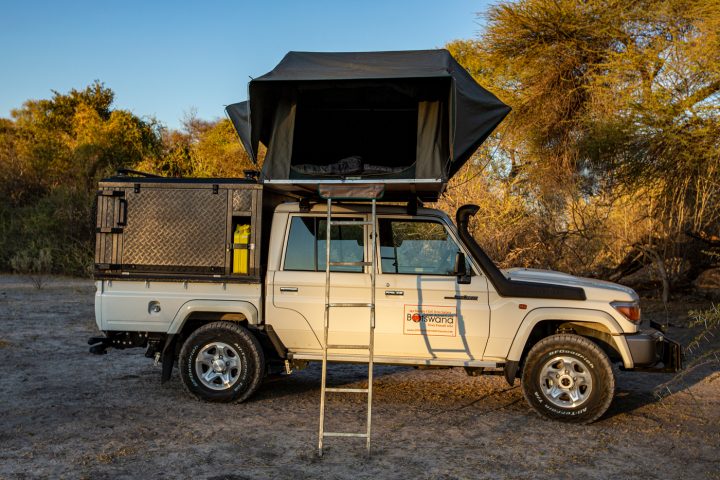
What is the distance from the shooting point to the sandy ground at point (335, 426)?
523 centimetres

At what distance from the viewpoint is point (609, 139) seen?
41.0 ft

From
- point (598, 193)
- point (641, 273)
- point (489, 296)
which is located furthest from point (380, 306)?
point (641, 273)

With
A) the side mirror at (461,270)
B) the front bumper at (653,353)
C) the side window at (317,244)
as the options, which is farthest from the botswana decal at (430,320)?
the front bumper at (653,353)

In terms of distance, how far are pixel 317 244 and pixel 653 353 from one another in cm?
339

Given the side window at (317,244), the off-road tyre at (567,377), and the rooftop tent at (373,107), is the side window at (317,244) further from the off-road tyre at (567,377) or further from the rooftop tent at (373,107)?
the off-road tyre at (567,377)

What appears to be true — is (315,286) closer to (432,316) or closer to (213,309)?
(213,309)

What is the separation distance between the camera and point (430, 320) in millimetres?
6887

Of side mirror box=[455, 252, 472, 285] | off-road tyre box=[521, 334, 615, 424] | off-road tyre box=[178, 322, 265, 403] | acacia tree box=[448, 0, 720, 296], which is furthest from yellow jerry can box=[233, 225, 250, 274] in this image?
acacia tree box=[448, 0, 720, 296]

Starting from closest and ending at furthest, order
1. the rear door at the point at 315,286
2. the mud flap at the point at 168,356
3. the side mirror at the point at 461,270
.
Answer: the side mirror at the point at 461,270 → the rear door at the point at 315,286 → the mud flap at the point at 168,356

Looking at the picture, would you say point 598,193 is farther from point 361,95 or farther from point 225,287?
point 225,287

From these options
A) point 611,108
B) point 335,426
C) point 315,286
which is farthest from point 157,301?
point 611,108

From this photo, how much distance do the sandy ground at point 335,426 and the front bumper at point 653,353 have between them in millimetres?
532

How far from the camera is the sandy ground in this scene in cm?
523

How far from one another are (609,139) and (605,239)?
9.12ft
